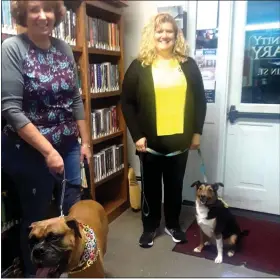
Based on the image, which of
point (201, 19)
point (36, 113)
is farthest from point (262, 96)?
point (36, 113)

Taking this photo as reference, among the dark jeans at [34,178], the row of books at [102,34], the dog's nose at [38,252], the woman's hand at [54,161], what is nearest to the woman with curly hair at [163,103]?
the row of books at [102,34]

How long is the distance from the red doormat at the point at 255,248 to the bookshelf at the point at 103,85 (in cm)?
56

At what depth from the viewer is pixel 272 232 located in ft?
6.36

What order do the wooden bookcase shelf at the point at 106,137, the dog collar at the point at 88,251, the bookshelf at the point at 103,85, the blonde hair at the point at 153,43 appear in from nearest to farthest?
the dog collar at the point at 88,251 → the blonde hair at the point at 153,43 → the bookshelf at the point at 103,85 → the wooden bookcase shelf at the point at 106,137

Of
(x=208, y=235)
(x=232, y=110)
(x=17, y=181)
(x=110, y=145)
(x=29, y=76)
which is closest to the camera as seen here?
(x=29, y=76)

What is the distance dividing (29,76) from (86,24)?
2.81 ft

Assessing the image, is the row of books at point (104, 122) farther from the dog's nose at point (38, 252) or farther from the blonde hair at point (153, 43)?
the dog's nose at point (38, 252)

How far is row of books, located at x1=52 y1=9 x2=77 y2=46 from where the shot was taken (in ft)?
5.30

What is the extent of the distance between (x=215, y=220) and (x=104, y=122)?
934 millimetres

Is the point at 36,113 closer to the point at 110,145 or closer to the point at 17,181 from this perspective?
the point at 17,181

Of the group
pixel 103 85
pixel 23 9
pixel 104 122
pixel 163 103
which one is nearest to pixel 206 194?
pixel 163 103

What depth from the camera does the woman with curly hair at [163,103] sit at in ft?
5.22

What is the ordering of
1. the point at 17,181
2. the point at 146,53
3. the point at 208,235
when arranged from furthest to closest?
the point at 208,235
the point at 146,53
the point at 17,181

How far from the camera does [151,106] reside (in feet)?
5.28
